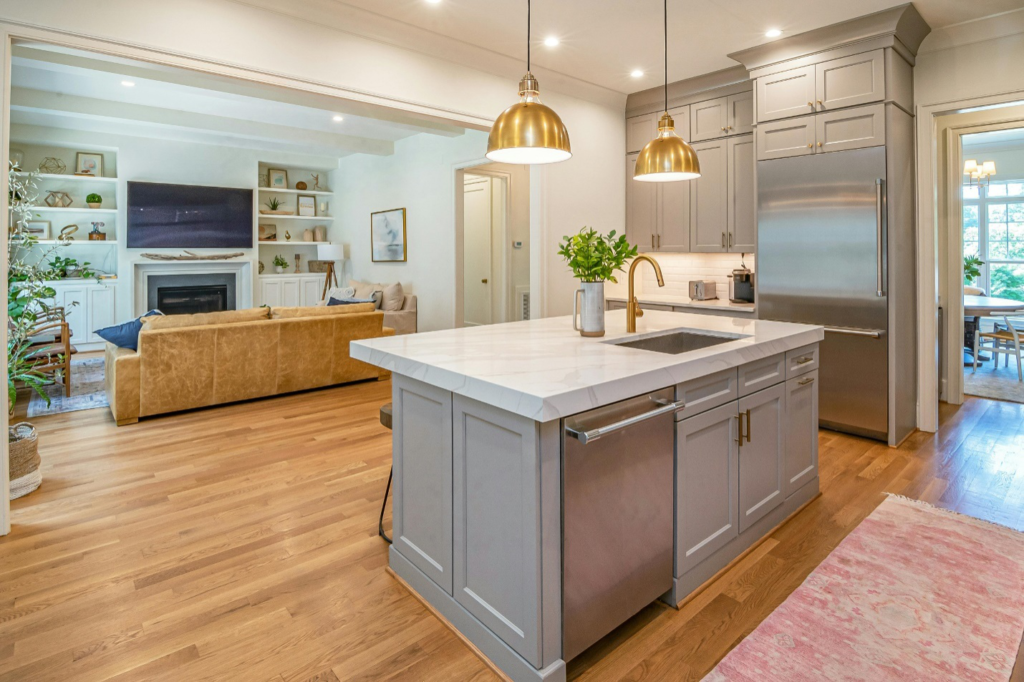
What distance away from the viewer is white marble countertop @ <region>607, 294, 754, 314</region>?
4562 millimetres

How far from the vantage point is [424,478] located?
207cm

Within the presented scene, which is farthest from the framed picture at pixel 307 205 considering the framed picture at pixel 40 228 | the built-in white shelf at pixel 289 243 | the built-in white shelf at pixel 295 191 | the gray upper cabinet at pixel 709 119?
the gray upper cabinet at pixel 709 119

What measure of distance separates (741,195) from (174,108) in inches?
254

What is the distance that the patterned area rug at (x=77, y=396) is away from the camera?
15.6 feet

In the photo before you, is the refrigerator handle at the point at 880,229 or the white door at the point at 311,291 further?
the white door at the point at 311,291

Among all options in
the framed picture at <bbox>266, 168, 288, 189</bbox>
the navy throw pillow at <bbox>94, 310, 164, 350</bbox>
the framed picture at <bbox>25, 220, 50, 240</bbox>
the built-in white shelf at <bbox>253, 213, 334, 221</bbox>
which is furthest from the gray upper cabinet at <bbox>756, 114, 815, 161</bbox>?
the framed picture at <bbox>25, 220, 50, 240</bbox>

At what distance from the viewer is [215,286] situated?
899 cm

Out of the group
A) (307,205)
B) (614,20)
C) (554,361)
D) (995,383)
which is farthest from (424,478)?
(307,205)

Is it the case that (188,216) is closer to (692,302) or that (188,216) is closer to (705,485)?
(692,302)

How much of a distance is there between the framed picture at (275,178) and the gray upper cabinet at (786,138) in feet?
26.1

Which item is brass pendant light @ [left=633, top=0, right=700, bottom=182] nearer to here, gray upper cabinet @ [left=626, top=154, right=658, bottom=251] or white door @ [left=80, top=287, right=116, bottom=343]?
gray upper cabinet @ [left=626, top=154, right=658, bottom=251]

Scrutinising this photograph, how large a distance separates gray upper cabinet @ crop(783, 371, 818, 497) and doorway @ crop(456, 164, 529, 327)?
4.79 meters

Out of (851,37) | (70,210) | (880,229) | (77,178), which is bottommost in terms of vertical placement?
(880,229)

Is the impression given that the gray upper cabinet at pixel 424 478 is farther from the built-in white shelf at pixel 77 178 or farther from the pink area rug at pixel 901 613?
the built-in white shelf at pixel 77 178
